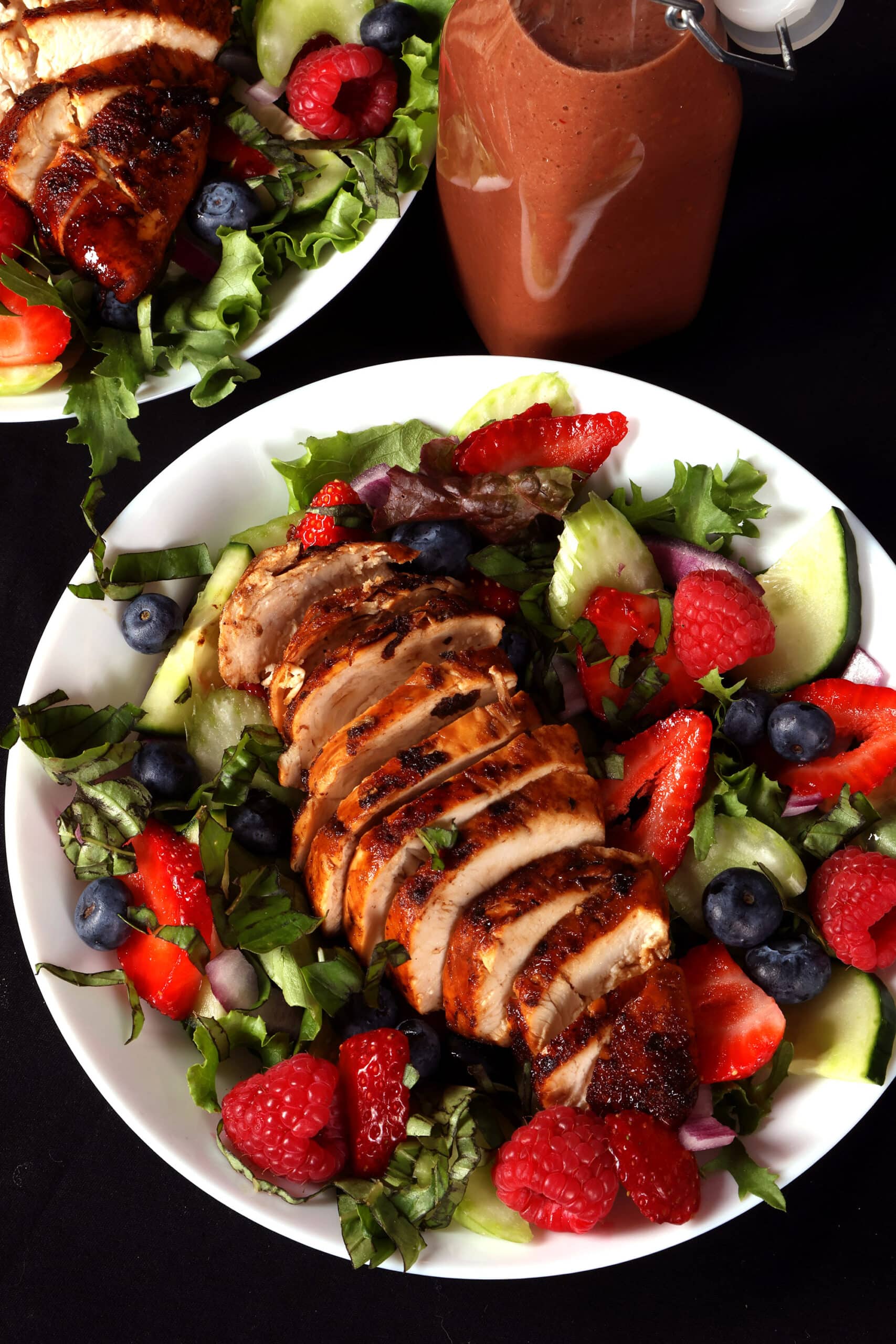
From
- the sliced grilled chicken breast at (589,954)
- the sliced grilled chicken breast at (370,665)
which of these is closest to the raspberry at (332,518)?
the sliced grilled chicken breast at (370,665)

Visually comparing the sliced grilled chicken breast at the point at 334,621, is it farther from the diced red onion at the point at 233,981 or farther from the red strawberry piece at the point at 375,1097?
the red strawberry piece at the point at 375,1097

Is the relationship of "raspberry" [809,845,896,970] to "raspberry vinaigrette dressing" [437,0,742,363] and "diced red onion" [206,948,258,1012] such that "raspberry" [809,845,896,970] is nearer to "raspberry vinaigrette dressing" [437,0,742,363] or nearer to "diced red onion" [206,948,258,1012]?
"diced red onion" [206,948,258,1012]

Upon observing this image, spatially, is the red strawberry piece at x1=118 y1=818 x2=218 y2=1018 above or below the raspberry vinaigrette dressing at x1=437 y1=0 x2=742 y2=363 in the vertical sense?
below

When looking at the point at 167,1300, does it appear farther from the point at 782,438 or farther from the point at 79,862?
the point at 782,438

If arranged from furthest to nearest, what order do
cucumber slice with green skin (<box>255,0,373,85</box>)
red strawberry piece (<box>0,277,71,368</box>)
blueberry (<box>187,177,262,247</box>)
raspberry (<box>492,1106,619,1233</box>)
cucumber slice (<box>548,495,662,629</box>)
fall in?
cucumber slice with green skin (<box>255,0,373,85</box>), blueberry (<box>187,177,262,247</box>), red strawberry piece (<box>0,277,71,368</box>), cucumber slice (<box>548,495,662,629</box>), raspberry (<box>492,1106,619,1233</box>)

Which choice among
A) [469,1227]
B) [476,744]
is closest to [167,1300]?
[469,1227]

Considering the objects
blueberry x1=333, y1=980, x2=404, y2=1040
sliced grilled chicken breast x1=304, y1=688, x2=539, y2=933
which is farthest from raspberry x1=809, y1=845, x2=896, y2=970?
blueberry x1=333, y1=980, x2=404, y2=1040
